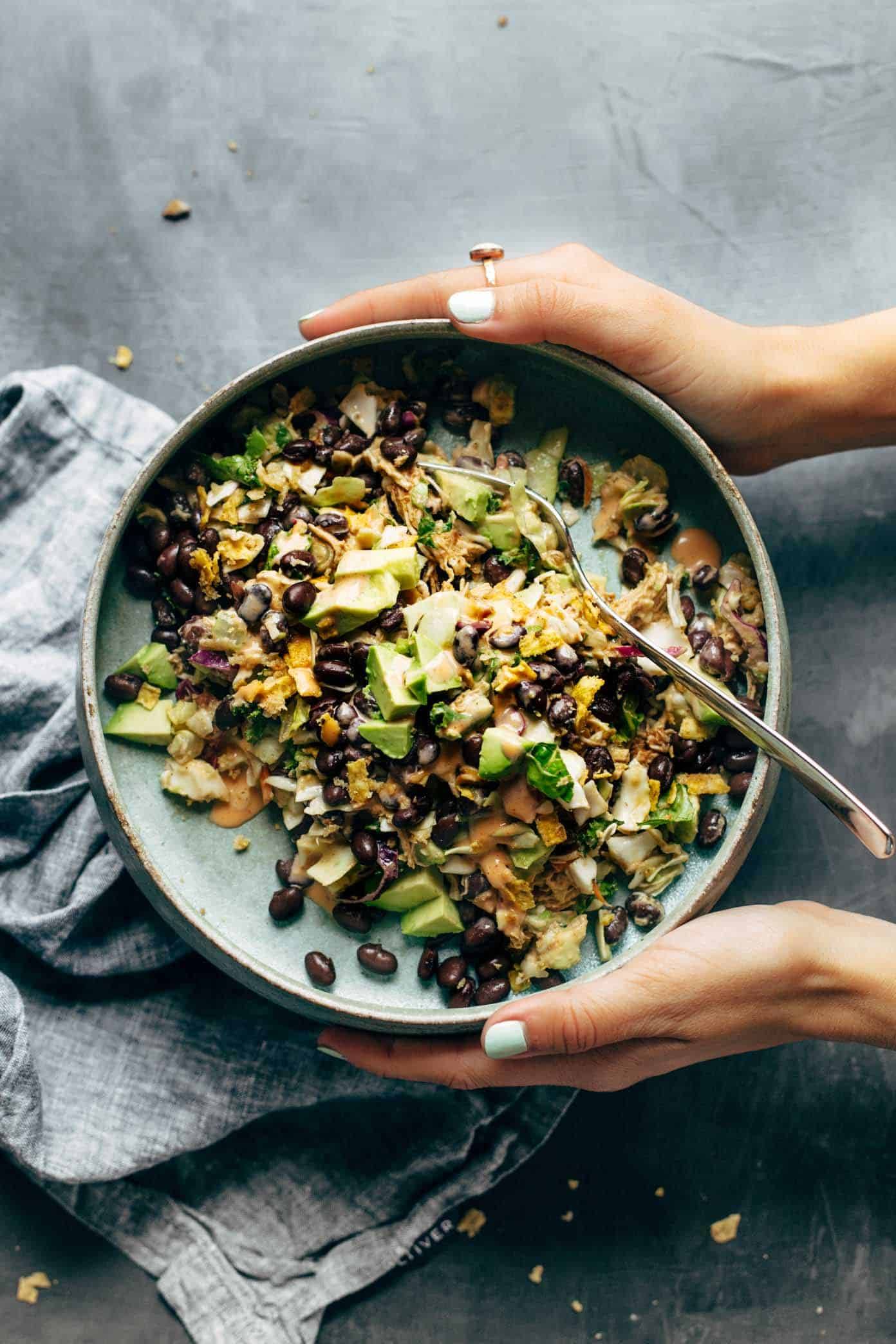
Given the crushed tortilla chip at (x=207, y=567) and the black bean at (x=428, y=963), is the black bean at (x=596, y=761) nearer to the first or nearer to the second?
the black bean at (x=428, y=963)

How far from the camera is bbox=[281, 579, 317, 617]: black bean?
2.00 metres

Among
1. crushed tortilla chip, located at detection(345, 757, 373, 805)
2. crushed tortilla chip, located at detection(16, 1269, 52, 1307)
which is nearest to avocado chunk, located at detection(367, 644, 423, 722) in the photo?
crushed tortilla chip, located at detection(345, 757, 373, 805)

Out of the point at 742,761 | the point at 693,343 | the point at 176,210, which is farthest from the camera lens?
the point at 176,210

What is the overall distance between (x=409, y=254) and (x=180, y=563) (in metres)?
1.10

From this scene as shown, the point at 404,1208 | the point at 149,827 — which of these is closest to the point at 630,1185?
the point at 404,1208

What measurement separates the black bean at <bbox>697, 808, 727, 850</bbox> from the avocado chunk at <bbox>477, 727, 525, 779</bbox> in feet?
1.55

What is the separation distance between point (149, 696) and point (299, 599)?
45cm

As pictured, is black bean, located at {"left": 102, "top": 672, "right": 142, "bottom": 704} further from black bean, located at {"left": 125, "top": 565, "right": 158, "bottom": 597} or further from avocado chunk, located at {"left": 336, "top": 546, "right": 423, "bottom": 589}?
avocado chunk, located at {"left": 336, "top": 546, "right": 423, "bottom": 589}

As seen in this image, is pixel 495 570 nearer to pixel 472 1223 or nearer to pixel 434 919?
pixel 434 919

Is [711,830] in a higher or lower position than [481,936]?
higher

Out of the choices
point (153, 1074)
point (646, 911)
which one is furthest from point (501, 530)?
point (153, 1074)

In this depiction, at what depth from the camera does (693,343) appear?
2252 mm

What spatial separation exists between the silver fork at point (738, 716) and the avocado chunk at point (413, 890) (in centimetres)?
63

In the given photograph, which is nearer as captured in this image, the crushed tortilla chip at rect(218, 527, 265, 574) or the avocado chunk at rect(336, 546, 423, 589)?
the avocado chunk at rect(336, 546, 423, 589)
